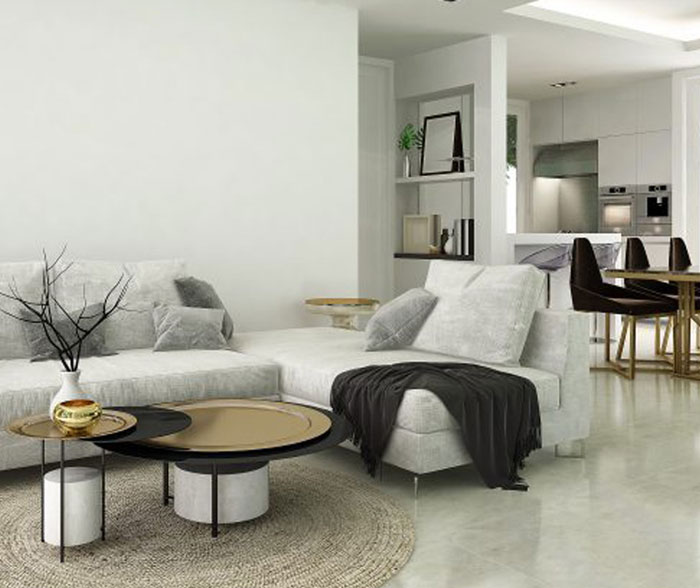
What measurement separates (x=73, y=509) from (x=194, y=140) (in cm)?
325

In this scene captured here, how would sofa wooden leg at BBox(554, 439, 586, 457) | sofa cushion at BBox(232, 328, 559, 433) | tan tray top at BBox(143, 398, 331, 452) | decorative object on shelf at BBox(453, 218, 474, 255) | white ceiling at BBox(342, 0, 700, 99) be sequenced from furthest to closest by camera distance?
1. decorative object on shelf at BBox(453, 218, 474, 255)
2. white ceiling at BBox(342, 0, 700, 99)
3. sofa wooden leg at BBox(554, 439, 586, 457)
4. sofa cushion at BBox(232, 328, 559, 433)
5. tan tray top at BBox(143, 398, 331, 452)

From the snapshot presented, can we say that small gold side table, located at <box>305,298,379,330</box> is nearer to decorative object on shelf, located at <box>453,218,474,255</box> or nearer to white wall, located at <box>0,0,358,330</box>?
white wall, located at <box>0,0,358,330</box>

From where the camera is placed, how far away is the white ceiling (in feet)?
20.9

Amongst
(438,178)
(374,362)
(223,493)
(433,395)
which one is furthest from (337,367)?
(438,178)

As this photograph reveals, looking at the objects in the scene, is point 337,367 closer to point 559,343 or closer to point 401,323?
point 401,323

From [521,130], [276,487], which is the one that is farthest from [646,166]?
[276,487]

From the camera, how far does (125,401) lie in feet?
12.4

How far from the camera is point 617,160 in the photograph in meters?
9.96

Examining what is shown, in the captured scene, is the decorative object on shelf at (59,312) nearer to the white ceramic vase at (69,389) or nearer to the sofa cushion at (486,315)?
the white ceramic vase at (69,389)

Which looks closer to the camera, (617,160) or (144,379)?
(144,379)

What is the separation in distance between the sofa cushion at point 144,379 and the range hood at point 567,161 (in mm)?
7196

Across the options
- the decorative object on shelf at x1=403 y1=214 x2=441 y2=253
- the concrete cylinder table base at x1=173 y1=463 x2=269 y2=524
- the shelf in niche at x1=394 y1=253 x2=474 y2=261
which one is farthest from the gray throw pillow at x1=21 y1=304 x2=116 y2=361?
the decorative object on shelf at x1=403 y1=214 x2=441 y2=253

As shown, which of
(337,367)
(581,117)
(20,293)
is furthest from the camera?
(581,117)

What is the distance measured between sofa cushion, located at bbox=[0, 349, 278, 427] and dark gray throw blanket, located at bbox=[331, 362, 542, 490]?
22.9 inches
